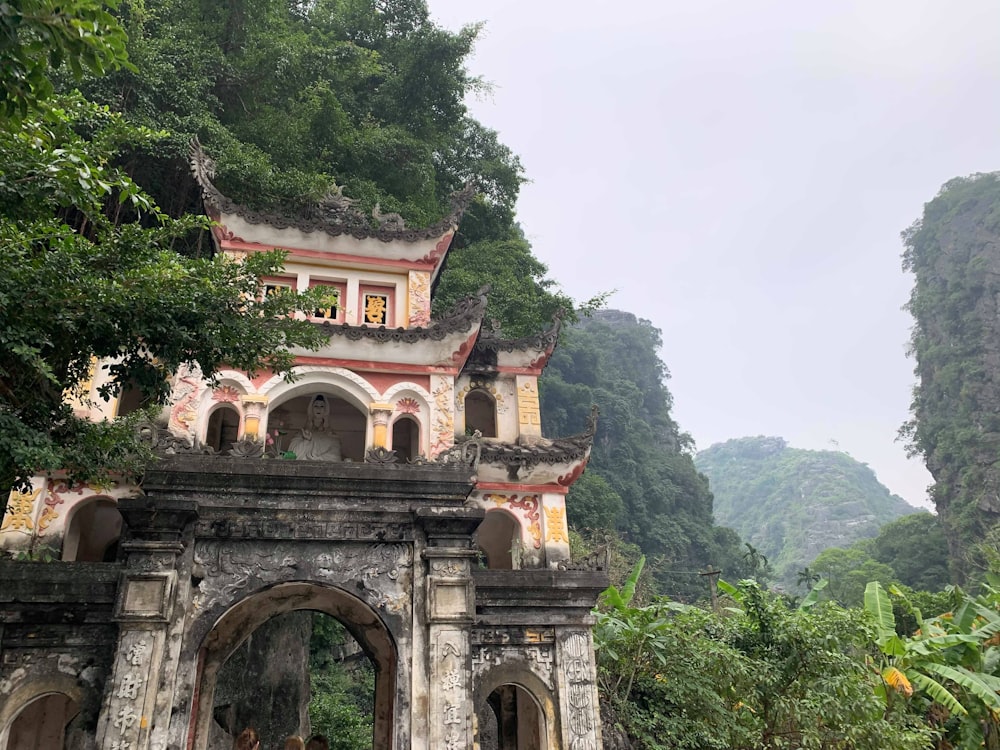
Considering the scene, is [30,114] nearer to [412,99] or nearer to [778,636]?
[778,636]

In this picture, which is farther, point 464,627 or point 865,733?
point 865,733

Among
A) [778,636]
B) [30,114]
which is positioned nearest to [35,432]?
[30,114]

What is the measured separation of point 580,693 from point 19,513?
9099 millimetres

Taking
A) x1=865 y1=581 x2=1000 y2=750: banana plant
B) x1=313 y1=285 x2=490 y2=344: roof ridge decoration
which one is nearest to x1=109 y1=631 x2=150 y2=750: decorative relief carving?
x1=313 y1=285 x2=490 y2=344: roof ridge decoration

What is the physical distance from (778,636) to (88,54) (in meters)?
12.8

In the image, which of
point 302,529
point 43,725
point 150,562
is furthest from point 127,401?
point 302,529

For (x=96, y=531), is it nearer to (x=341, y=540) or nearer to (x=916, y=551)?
(x=341, y=540)

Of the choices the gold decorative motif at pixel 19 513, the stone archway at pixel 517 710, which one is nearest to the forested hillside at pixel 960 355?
the stone archway at pixel 517 710

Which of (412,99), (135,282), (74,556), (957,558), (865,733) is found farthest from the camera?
(957,558)

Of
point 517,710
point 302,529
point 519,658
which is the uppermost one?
point 302,529

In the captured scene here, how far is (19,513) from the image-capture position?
11.5m

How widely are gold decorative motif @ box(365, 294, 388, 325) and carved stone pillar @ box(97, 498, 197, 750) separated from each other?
628 centimetres

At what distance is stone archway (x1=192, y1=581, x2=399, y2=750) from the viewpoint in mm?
8695

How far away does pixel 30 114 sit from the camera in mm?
5535
